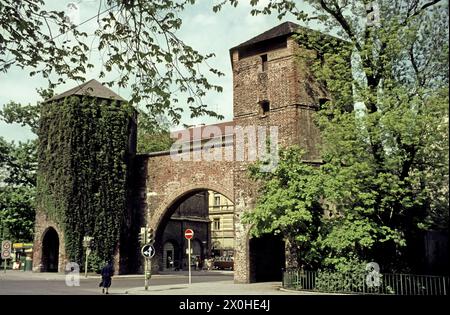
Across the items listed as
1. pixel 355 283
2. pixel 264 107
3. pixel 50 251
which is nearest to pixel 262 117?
pixel 264 107

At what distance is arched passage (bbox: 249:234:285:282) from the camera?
22984mm

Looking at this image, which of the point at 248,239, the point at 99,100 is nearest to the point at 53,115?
the point at 99,100

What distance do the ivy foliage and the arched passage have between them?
1084cm

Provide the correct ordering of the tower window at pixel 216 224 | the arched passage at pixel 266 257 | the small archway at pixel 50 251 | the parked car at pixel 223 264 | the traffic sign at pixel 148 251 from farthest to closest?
the tower window at pixel 216 224, the parked car at pixel 223 264, the small archway at pixel 50 251, the arched passage at pixel 266 257, the traffic sign at pixel 148 251

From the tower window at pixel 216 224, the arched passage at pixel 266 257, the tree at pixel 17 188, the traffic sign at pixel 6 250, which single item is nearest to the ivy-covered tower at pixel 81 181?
the traffic sign at pixel 6 250

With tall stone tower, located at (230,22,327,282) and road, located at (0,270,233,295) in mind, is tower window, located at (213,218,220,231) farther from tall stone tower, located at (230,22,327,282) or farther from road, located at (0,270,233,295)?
→ tall stone tower, located at (230,22,327,282)

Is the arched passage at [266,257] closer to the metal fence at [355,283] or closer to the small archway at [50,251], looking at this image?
the metal fence at [355,283]

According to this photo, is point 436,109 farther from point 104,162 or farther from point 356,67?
point 104,162

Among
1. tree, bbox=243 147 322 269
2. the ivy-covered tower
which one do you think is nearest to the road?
the ivy-covered tower

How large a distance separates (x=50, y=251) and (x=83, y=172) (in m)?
6.37

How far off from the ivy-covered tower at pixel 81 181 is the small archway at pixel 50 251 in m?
0.07

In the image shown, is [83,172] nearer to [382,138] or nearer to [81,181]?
[81,181]

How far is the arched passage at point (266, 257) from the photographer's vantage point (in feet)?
75.4
